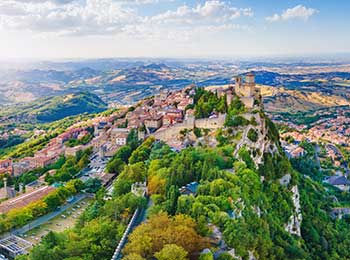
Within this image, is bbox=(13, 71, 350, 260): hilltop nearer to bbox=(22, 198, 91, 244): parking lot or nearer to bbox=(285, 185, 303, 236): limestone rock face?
bbox=(285, 185, 303, 236): limestone rock face

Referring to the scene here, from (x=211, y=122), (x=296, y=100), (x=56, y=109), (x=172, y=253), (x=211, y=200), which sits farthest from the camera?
(x=296, y=100)

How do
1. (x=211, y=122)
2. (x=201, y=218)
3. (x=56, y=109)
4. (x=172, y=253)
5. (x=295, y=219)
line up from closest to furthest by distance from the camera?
1. (x=172, y=253)
2. (x=201, y=218)
3. (x=295, y=219)
4. (x=211, y=122)
5. (x=56, y=109)

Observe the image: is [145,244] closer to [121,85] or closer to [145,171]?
[145,171]

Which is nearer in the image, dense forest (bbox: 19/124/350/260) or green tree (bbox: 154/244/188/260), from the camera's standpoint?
green tree (bbox: 154/244/188/260)

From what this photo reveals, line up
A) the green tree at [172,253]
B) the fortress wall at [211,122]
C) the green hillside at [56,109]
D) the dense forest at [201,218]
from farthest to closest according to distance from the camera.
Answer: the green hillside at [56,109] → the fortress wall at [211,122] → the dense forest at [201,218] → the green tree at [172,253]

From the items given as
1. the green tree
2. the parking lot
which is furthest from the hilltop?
the parking lot

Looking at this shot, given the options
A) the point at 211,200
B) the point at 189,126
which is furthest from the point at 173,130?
the point at 211,200

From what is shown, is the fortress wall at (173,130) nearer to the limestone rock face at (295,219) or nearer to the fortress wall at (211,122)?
the fortress wall at (211,122)

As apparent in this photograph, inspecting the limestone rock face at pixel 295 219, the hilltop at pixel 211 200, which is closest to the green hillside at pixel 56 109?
the hilltop at pixel 211 200

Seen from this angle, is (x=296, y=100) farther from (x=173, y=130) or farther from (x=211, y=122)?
(x=211, y=122)

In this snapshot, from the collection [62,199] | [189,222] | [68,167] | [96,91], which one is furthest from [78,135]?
[96,91]
